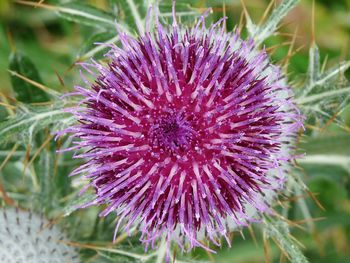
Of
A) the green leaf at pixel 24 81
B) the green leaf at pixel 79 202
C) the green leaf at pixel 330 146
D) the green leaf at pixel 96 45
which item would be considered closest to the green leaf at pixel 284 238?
the green leaf at pixel 79 202

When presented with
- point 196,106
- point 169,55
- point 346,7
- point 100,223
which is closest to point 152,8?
point 169,55

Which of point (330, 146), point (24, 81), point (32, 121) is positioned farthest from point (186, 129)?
point (330, 146)

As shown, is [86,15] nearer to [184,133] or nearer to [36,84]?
[36,84]

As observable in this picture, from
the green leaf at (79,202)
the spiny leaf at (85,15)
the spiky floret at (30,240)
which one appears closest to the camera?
the green leaf at (79,202)

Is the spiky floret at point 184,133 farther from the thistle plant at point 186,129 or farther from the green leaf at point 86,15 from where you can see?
the green leaf at point 86,15

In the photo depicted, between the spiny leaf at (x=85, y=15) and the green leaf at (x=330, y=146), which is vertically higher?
the spiny leaf at (x=85, y=15)

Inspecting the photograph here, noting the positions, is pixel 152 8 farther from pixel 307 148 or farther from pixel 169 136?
pixel 307 148
